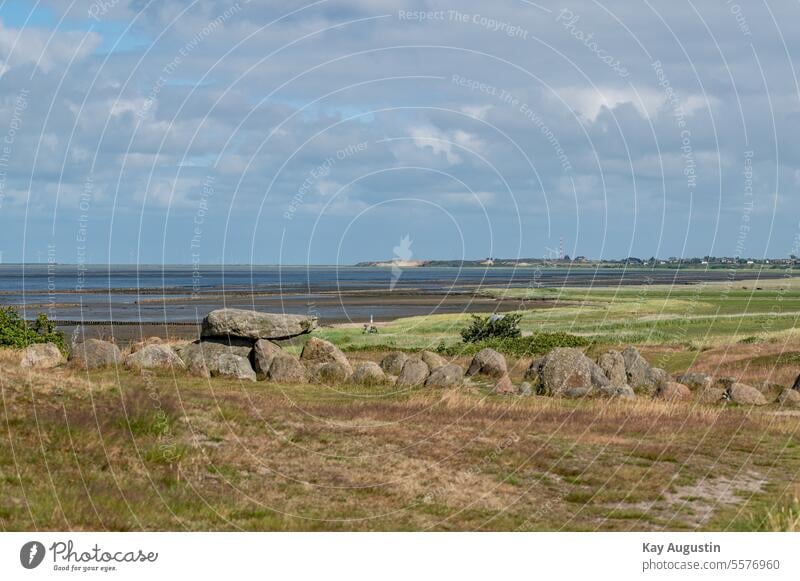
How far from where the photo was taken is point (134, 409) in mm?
21609

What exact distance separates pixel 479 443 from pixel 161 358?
18218 mm

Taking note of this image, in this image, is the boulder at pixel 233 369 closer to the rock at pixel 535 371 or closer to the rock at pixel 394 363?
the rock at pixel 394 363

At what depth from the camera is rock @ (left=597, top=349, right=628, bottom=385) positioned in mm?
38312

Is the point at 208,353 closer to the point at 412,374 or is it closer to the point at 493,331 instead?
the point at 412,374

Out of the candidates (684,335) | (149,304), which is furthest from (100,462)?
(149,304)

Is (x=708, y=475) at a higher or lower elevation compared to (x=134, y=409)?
lower

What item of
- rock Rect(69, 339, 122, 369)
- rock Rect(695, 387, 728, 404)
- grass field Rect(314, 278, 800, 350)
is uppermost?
rock Rect(69, 339, 122, 369)

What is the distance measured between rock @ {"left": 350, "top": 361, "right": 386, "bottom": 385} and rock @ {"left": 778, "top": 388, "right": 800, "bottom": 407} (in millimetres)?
15361

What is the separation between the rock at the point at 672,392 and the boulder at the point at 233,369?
638 inches

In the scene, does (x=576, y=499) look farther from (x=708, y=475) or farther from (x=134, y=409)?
(x=134, y=409)

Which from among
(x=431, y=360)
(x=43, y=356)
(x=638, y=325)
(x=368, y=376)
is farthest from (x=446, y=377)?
(x=638, y=325)

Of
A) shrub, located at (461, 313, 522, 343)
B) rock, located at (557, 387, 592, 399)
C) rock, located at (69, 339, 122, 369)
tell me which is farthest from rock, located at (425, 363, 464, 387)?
shrub, located at (461, 313, 522, 343)

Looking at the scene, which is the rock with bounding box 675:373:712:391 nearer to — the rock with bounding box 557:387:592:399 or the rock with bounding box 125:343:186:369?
the rock with bounding box 557:387:592:399

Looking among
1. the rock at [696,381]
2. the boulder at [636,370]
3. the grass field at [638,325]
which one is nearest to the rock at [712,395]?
the rock at [696,381]
